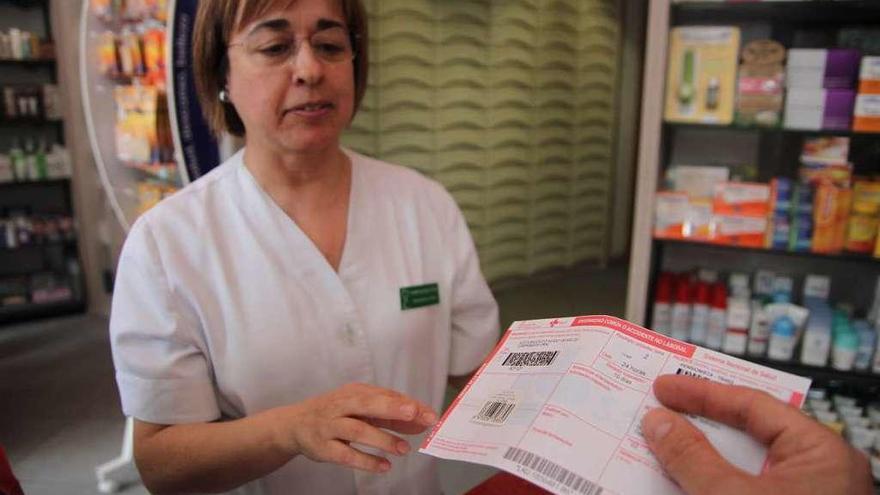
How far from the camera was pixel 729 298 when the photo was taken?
2.40 metres

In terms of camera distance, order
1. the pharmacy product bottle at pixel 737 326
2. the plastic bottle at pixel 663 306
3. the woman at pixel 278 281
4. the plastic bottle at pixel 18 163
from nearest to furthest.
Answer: the woman at pixel 278 281, the pharmacy product bottle at pixel 737 326, the plastic bottle at pixel 663 306, the plastic bottle at pixel 18 163

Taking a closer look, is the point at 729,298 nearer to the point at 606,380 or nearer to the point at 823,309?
the point at 823,309

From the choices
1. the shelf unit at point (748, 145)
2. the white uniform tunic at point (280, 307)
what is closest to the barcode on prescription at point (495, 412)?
the white uniform tunic at point (280, 307)

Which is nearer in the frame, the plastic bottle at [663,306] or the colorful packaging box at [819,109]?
the colorful packaging box at [819,109]

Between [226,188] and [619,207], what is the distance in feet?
16.8

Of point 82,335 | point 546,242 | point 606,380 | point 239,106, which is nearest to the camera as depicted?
point 606,380

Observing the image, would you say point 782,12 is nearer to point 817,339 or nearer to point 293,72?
point 817,339

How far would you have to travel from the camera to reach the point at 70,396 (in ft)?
10.6

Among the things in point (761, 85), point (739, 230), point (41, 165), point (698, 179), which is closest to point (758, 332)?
point (739, 230)

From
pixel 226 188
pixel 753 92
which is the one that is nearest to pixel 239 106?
pixel 226 188

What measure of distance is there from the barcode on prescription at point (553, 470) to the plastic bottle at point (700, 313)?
1.97 meters

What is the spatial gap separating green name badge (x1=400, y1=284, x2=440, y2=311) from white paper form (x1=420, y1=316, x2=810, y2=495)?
14.7 inches

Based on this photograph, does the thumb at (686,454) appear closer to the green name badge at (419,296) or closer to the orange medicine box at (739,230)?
the green name badge at (419,296)

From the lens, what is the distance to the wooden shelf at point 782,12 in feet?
6.73
